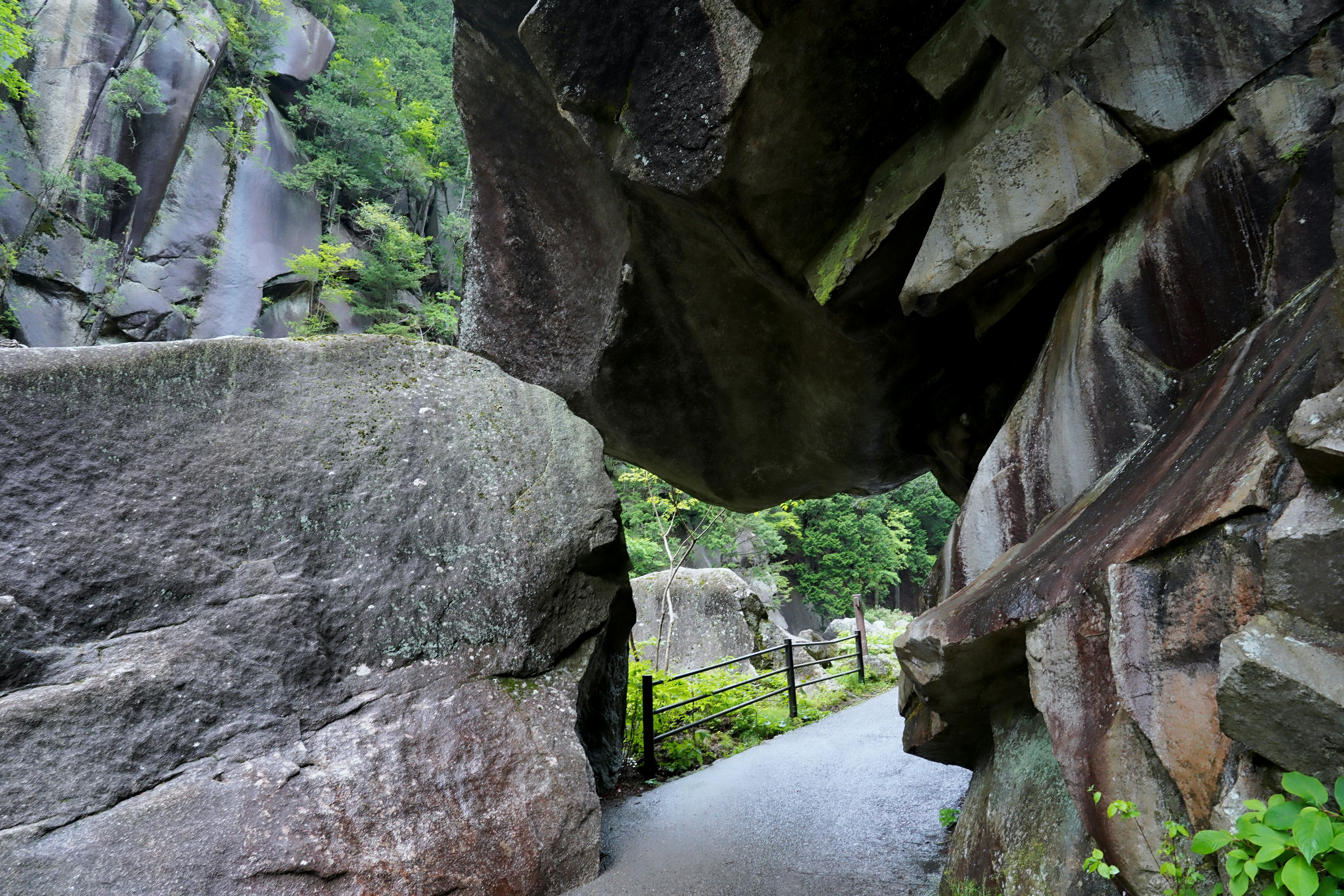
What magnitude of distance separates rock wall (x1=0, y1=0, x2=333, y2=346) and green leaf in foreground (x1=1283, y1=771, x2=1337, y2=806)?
65.7 ft

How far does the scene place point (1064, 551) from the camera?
3287 mm

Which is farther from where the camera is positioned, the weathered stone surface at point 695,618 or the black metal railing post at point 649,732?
the weathered stone surface at point 695,618

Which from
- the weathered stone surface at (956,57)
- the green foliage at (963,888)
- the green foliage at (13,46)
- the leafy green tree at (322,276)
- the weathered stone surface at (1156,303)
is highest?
the green foliage at (13,46)

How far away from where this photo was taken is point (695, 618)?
14.1 metres

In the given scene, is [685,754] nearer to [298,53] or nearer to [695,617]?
[695,617]

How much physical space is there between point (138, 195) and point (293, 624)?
58.6 ft

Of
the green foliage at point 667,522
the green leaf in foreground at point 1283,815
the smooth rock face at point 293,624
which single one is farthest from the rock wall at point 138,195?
the green leaf in foreground at point 1283,815

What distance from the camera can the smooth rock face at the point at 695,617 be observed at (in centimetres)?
1380

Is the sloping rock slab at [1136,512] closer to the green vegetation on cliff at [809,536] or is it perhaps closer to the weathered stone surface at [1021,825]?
the weathered stone surface at [1021,825]

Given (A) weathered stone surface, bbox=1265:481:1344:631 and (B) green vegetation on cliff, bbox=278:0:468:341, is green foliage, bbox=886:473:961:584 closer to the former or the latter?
(B) green vegetation on cliff, bbox=278:0:468:341

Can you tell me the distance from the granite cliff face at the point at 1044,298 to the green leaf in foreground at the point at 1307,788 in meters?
0.07

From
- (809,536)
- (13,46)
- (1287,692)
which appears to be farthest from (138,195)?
(1287,692)

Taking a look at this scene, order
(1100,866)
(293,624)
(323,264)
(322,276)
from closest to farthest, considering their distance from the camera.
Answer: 1. (1100,866)
2. (293,624)
3. (323,264)
4. (322,276)

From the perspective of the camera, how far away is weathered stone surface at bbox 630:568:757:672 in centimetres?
1380
